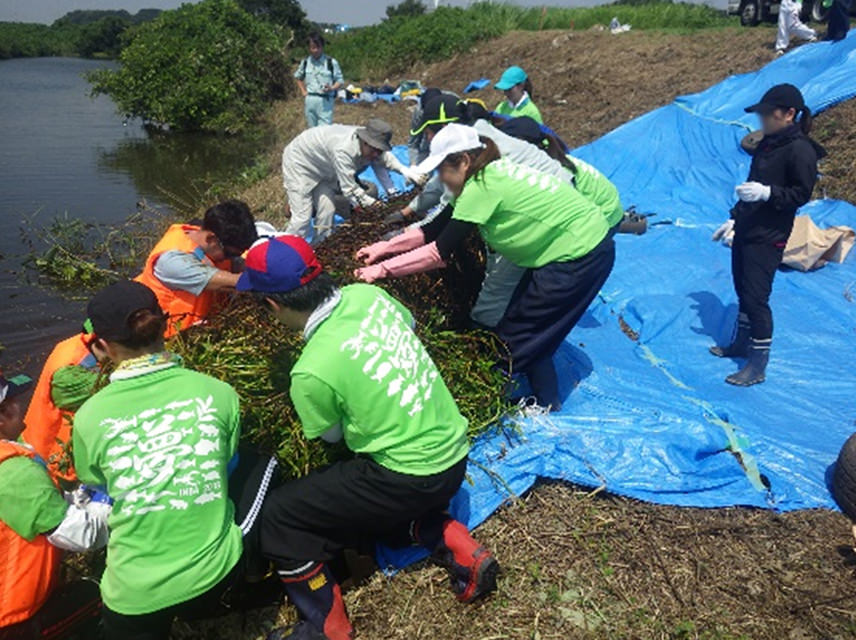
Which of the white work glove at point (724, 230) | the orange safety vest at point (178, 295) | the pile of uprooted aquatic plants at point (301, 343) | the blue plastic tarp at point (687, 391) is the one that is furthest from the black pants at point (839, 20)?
the orange safety vest at point (178, 295)

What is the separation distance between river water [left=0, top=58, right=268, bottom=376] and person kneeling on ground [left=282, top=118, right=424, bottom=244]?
2802 millimetres

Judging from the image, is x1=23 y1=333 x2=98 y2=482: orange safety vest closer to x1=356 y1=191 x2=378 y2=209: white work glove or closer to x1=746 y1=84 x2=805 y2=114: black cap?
x1=356 y1=191 x2=378 y2=209: white work glove

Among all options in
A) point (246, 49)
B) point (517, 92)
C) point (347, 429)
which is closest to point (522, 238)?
point (347, 429)

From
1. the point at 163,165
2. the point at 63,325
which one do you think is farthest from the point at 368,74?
the point at 63,325

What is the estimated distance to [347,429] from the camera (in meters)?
2.37

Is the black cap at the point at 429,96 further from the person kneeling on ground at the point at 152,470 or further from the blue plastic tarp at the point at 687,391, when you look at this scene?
the person kneeling on ground at the point at 152,470

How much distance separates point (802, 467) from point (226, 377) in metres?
3.11

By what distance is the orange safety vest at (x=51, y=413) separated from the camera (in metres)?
3.03

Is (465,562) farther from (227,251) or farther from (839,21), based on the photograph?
(839,21)

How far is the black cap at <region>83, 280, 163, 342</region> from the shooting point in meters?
2.10

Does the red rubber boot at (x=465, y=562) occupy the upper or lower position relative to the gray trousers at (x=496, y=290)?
lower

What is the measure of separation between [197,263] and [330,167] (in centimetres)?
256

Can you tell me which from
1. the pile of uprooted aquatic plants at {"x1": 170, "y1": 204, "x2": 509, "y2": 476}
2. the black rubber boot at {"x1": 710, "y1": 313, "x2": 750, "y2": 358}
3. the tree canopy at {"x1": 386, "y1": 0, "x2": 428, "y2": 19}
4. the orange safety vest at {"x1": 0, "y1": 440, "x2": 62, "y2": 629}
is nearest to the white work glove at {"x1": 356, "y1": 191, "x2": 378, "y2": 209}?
the pile of uprooted aquatic plants at {"x1": 170, "y1": 204, "x2": 509, "y2": 476}

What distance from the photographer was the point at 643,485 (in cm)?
325
